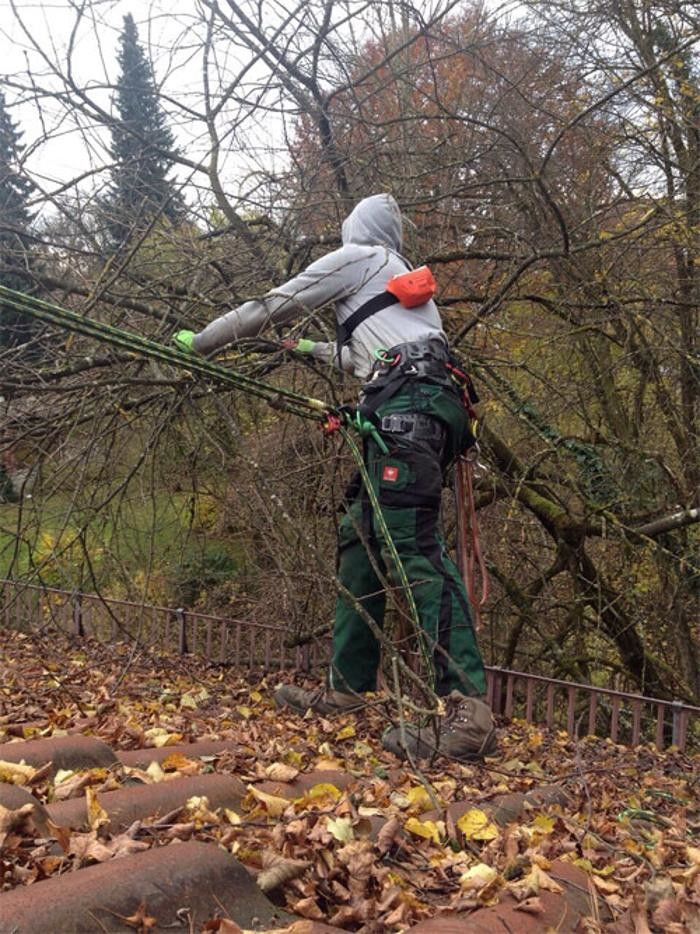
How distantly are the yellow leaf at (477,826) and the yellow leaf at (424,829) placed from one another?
0.09 metres

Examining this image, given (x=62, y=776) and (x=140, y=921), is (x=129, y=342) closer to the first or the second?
(x=62, y=776)

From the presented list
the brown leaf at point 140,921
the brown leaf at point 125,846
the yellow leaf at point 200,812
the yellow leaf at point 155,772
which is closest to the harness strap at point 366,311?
the yellow leaf at point 155,772

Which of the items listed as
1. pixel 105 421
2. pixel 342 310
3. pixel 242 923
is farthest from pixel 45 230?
pixel 242 923

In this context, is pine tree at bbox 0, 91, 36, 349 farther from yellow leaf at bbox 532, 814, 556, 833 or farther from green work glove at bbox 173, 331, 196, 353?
yellow leaf at bbox 532, 814, 556, 833

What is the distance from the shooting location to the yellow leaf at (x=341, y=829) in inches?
80.3

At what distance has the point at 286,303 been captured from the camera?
13.0 feet

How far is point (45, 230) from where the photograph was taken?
15.6 feet

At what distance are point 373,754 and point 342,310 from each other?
1987mm

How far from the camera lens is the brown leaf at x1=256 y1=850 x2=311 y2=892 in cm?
175

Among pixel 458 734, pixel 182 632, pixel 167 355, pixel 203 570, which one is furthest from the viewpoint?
pixel 203 570

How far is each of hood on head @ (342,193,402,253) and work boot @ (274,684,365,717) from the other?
2096mm

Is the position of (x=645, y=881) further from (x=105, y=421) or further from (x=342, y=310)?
(x=105, y=421)

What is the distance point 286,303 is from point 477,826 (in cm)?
236

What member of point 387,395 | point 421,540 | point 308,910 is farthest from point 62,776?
point 387,395
